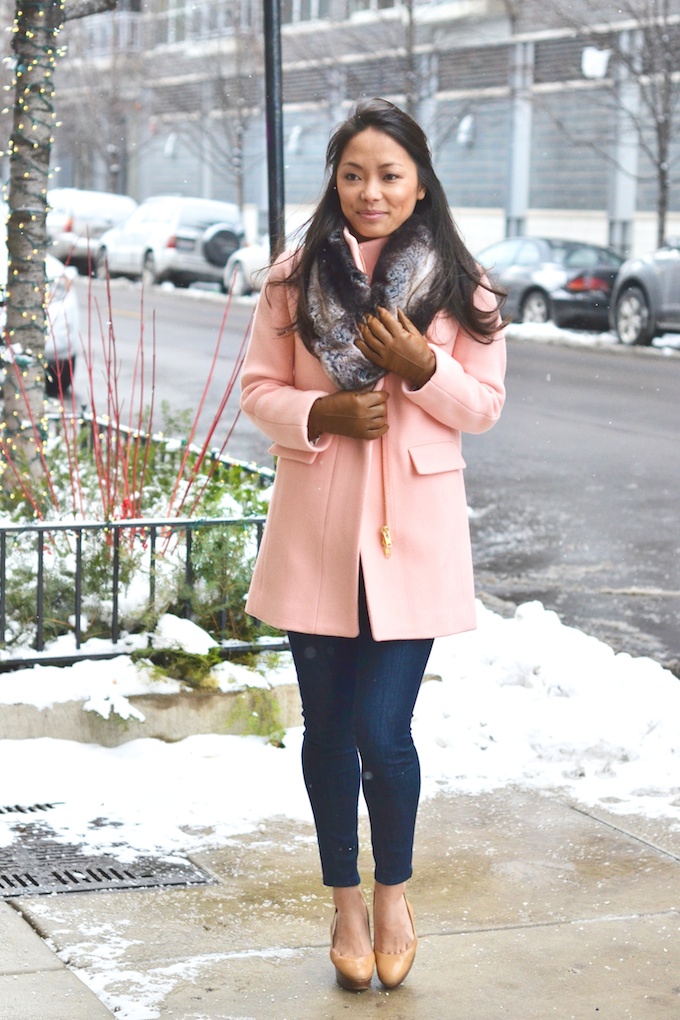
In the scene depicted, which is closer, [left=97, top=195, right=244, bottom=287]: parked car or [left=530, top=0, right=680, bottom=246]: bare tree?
[left=530, top=0, right=680, bottom=246]: bare tree

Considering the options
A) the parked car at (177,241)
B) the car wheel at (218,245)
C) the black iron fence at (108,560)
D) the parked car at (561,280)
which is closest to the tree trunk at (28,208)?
the black iron fence at (108,560)

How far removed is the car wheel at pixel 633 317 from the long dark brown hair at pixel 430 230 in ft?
50.5

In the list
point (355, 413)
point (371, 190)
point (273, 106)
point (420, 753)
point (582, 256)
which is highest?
point (273, 106)

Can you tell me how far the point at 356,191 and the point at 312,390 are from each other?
16.6 inches

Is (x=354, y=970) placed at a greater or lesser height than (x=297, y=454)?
lesser

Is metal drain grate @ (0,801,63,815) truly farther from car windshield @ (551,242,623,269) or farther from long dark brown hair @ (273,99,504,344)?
car windshield @ (551,242,623,269)

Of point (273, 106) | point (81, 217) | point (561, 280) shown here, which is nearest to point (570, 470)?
point (273, 106)

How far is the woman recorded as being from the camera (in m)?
3.21

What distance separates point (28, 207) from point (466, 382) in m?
3.78

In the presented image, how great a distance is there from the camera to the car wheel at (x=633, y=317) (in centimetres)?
1839

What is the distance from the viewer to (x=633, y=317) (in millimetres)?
18609

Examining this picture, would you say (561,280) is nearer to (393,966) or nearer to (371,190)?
(371,190)

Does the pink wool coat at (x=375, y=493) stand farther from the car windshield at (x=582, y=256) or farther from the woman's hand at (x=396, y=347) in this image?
the car windshield at (x=582, y=256)

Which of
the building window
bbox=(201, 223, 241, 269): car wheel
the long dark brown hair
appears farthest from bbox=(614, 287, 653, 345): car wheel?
the building window
